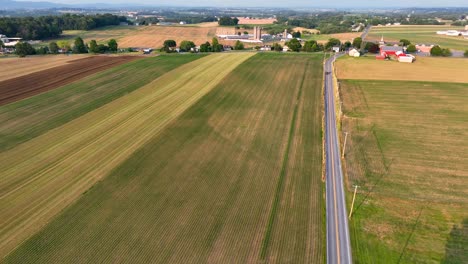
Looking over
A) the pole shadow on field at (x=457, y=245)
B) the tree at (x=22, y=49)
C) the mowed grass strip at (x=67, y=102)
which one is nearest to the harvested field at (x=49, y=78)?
the mowed grass strip at (x=67, y=102)

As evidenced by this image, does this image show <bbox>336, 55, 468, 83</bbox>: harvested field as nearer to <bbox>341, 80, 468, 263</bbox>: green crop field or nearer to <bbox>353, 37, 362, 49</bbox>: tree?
<bbox>341, 80, 468, 263</bbox>: green crop field

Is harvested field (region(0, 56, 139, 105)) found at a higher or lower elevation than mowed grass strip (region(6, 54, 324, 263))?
higher

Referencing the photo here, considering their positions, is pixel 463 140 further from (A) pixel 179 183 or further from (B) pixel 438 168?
(A) pixel 179 183

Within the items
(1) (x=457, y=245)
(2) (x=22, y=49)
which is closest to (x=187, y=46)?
(2) (x=22, y=49)

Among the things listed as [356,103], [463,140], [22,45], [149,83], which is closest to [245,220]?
[463,140]

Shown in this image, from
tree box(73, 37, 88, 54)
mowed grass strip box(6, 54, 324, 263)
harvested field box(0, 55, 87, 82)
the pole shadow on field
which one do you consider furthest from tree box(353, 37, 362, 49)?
tree box(73, 37, 88, 54)

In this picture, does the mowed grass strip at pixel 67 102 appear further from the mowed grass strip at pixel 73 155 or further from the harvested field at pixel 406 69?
the harvested field at pixel 406 69

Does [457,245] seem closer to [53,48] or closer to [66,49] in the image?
[53,48]
